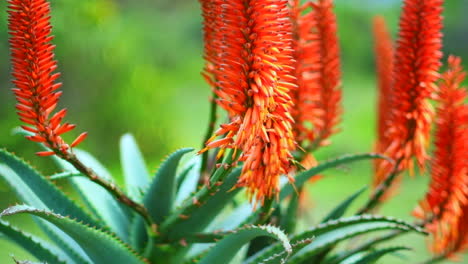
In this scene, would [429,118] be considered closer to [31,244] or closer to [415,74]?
[415,74]

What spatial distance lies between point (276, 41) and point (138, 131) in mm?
1904

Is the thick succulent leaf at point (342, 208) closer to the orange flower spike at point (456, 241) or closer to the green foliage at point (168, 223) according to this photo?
the green foliage at point (168, 223)

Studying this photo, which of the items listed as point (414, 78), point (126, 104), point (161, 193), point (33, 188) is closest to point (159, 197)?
point (161, 193)

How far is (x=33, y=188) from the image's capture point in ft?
1.68

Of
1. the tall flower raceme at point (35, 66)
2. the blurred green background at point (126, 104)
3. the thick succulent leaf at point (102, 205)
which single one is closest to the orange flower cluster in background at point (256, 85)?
the tall flower raceme at point (35, 66)

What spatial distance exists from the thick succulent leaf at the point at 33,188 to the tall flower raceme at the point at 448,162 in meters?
0.33

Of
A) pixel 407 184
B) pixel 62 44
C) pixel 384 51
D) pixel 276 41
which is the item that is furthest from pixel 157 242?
pixel 407 184

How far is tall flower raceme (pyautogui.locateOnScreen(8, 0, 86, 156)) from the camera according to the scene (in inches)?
14.7

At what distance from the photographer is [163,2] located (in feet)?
16.9

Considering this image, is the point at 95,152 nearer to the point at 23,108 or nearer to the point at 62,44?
the point at 62,44

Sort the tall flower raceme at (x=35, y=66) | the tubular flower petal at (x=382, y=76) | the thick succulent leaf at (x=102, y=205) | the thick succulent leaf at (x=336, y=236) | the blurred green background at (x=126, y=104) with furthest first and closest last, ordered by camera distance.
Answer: the blurred green background at (x=126, y=104) → the tubular flower petal at (x=382, y=76) → the thick succulent leaf at (x=102, y=205) → the thick succulent leaf at (x=336, y=236) → the tall flower raceme at (x=35, y=66)

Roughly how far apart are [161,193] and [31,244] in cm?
12

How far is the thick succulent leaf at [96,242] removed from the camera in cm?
41

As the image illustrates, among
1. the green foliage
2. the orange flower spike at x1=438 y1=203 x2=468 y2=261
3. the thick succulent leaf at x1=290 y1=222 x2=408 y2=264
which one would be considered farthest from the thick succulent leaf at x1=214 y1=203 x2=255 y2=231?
the orange flower spike at x1=438 y1=203 x2=468 y2=261
